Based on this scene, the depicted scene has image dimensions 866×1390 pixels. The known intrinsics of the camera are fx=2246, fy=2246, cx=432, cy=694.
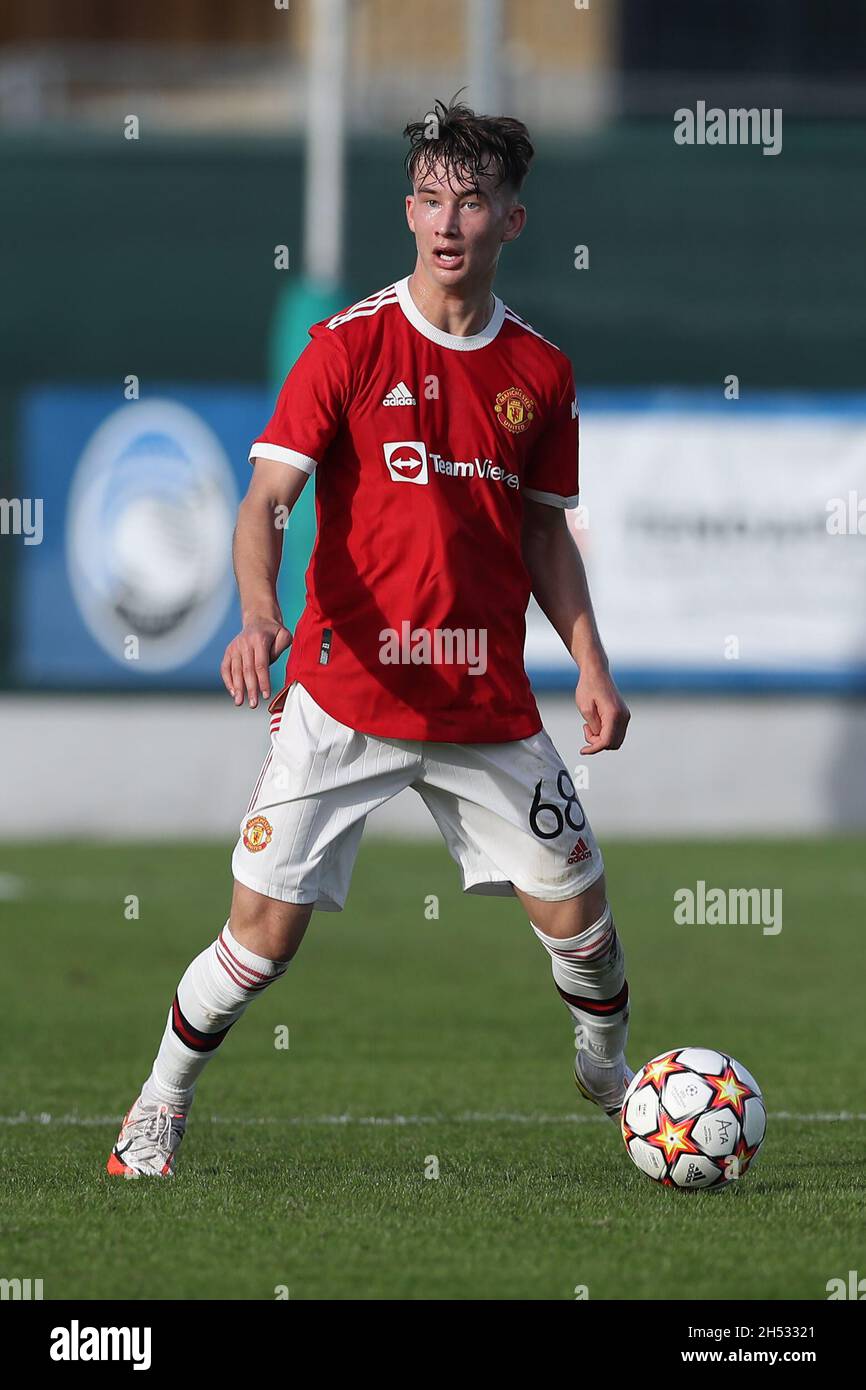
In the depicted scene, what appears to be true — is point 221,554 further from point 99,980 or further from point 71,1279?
point 71,1279

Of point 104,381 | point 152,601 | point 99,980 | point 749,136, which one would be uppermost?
point 749,136

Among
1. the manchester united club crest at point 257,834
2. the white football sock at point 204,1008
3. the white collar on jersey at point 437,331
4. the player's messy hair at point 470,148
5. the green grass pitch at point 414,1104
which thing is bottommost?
the green grass pitch at point 414,1104

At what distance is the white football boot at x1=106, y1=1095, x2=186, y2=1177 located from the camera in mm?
5609

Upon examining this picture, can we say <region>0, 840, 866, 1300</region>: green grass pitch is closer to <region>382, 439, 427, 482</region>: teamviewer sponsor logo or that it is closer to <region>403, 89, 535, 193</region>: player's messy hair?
<region>382, 439, 427, 482</region>: teamviewer sponsor logo

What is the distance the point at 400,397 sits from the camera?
545 cm

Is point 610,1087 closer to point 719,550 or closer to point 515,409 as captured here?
point 515,409

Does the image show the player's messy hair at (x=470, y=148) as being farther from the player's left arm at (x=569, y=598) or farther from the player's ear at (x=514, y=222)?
the player's left arm at (x=569, y=598)

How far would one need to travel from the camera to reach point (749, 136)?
56.8 ft

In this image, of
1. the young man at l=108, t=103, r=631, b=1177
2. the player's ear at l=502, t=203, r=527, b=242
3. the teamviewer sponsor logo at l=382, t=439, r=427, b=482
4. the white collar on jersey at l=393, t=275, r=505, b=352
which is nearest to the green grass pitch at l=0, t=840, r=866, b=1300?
the young man at l=108, t=103, r=631, b=1177

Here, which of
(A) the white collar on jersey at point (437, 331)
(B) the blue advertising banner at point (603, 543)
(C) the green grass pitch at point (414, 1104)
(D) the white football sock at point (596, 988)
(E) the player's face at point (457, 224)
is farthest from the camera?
(B) the blue advertising banner at point (603, 543)

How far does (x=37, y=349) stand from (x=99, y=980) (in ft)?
26.4

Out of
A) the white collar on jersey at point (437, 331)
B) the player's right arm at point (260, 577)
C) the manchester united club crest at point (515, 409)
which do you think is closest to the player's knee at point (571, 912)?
the player's right arm at point (260, 577)

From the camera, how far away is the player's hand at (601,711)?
5.65m
